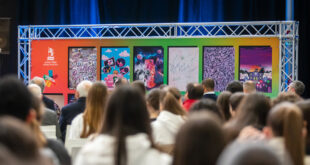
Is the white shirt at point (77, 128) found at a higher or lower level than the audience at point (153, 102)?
lower

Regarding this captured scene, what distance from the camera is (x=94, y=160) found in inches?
98.3

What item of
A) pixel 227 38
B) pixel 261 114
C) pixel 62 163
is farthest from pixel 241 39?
pixel 62 163

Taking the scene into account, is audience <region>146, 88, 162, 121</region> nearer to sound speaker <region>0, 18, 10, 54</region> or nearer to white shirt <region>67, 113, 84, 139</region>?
white shirt <region>67, 113, 84, 139</region>

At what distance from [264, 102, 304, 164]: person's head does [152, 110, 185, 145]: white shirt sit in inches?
59.3

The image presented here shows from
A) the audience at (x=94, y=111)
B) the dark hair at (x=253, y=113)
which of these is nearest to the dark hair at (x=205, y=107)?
the dark hair at (x=253, y=113)

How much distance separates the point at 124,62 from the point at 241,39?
2455mm

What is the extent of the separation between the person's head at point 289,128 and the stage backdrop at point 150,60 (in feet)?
22.0

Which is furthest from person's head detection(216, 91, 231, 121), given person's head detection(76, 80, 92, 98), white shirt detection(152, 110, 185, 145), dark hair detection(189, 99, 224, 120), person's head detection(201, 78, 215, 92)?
person's head detection(201, 78, 215, 92)

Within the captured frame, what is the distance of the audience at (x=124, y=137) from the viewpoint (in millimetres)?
2492

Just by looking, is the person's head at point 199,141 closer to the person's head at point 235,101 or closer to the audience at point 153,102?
the person's head at point 235,101

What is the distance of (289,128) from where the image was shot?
2.65 meters

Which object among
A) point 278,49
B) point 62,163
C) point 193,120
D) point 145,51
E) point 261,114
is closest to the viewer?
point 193,120

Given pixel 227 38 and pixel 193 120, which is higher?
pixel 227 38

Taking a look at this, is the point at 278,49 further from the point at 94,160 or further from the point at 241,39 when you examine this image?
the point at 94,160
